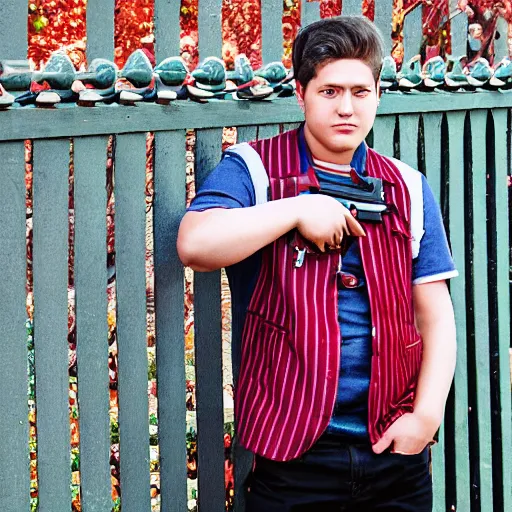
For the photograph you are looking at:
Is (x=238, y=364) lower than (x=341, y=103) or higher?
lower

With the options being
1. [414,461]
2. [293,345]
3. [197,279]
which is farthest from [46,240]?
[414,461]

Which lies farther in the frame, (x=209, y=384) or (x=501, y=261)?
(x=501, y=261)

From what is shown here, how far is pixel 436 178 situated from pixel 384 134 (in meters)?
0.31

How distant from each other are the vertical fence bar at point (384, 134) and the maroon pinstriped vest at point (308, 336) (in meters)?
0.70

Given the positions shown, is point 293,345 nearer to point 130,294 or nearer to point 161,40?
point 130,294

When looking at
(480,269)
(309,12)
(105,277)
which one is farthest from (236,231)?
(480,269)

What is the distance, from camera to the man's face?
2.58 meters

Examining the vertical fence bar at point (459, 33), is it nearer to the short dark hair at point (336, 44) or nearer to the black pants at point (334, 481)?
the short dark hair at point (336, 44)

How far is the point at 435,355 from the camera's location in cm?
277

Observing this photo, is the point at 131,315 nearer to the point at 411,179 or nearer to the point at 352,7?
the point at 411,179

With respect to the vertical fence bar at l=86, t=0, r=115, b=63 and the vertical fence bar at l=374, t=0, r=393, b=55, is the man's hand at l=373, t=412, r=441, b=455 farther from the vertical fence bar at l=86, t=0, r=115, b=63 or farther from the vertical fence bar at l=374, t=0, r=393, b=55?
the vertical fence bar at l=374, t=0, r=393, b=55

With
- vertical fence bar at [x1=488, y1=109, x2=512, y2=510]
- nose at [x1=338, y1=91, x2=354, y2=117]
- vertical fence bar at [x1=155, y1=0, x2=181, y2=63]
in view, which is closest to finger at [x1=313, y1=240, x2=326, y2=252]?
nose at [x1=338, y1=91, x2=354, y2=117]

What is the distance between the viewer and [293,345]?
8.38ft

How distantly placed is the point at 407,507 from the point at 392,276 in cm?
66
